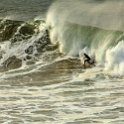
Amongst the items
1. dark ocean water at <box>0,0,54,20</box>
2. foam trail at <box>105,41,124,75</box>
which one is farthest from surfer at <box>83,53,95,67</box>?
dark ocean water at <box>0,0,54,20</box>


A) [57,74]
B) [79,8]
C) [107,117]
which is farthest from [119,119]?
[79,8]

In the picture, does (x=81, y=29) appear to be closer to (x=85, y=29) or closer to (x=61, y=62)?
(x=85, y=29)

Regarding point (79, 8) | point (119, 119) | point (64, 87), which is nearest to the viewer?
point (119, 119)

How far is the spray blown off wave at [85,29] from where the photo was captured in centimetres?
1410

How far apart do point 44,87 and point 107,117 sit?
2.42 meters

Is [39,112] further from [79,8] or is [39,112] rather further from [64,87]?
[79,8]

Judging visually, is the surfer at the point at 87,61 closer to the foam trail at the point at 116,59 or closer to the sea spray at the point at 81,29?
the sea spray at the point at 81,29

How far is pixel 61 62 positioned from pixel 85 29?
233cm

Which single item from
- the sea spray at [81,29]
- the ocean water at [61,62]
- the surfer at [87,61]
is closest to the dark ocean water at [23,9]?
the ocean water at [61,62]

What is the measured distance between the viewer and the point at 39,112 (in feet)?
33.1

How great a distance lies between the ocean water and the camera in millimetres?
10055

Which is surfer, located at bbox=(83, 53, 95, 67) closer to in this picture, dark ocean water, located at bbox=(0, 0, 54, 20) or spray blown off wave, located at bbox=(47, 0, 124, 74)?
spray blown off wave, located at bbox=(47, 0, 124, 74)

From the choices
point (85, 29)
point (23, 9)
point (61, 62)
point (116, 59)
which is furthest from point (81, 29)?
point (23, 9)

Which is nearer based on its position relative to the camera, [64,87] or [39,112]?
[39,112]
